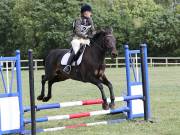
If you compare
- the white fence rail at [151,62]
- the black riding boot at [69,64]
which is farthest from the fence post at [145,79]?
the white fence rail at [151,62]

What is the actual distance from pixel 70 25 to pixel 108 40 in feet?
153

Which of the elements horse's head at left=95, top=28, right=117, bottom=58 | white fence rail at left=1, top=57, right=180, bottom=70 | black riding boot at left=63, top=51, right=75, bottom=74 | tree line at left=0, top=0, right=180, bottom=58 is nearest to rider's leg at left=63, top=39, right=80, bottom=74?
black riding boot at left=63, top=51, right=75, bottom=74

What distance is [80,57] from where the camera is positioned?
36.0 feet

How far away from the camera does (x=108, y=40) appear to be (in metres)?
10.3

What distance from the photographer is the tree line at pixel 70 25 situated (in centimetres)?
5456

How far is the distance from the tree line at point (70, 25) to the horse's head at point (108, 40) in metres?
40.9

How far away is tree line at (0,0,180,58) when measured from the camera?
179ft

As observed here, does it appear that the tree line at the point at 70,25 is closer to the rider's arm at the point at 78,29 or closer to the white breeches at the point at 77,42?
the white breeches at the point at 77,42

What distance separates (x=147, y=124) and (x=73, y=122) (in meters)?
1.89

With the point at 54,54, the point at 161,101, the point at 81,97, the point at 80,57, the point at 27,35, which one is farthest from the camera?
the point at 27,35

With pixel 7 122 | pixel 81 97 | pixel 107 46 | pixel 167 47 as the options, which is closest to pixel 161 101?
pixel 81 97

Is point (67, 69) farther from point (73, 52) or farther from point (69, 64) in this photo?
point (73, 52)

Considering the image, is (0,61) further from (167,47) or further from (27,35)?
(27,35)

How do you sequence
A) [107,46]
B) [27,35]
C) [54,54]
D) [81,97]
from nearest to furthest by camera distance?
[107,46] → [54,54] → [81,97] → [27,35]
